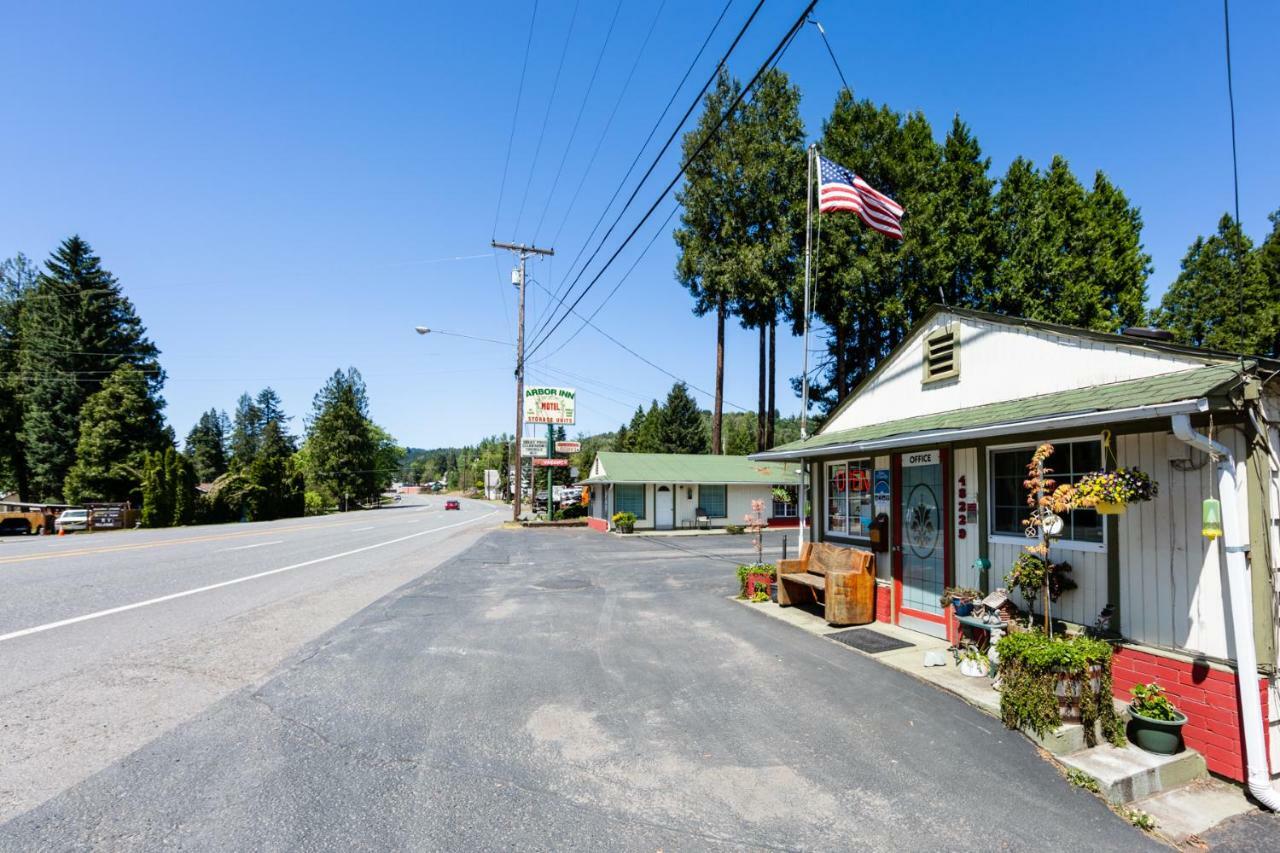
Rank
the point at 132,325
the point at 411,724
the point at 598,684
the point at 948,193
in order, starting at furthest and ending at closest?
1. the point at 132,325
2. the point at 948,193
3. the point at 598,684
4. the point at 411,724

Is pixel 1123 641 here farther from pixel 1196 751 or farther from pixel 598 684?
pixel 598 684

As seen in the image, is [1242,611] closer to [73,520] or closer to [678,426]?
[73,520]

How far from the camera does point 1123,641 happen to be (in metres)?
5.60

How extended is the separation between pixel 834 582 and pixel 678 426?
58810mm

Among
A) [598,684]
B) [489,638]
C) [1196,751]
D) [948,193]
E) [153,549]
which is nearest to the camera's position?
[1196,751]

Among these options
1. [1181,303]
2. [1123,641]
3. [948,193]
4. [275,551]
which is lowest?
[275,551]

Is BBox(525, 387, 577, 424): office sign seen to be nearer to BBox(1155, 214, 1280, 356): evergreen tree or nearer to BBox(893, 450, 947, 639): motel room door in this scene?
BBox(893, 450, 947, 639): motel room door

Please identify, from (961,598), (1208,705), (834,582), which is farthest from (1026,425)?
(834,582)

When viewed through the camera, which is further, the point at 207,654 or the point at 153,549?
the point at 153,549

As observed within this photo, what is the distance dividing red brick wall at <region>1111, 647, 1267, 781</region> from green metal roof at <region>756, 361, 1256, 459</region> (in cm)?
228

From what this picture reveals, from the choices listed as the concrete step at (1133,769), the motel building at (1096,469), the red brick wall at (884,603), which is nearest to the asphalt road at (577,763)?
the concrete step at (1133,769)

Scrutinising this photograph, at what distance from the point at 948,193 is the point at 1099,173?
322 inches

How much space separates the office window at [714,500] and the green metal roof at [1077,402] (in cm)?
2270

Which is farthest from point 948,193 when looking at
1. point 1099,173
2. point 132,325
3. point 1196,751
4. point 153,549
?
point 132,325
